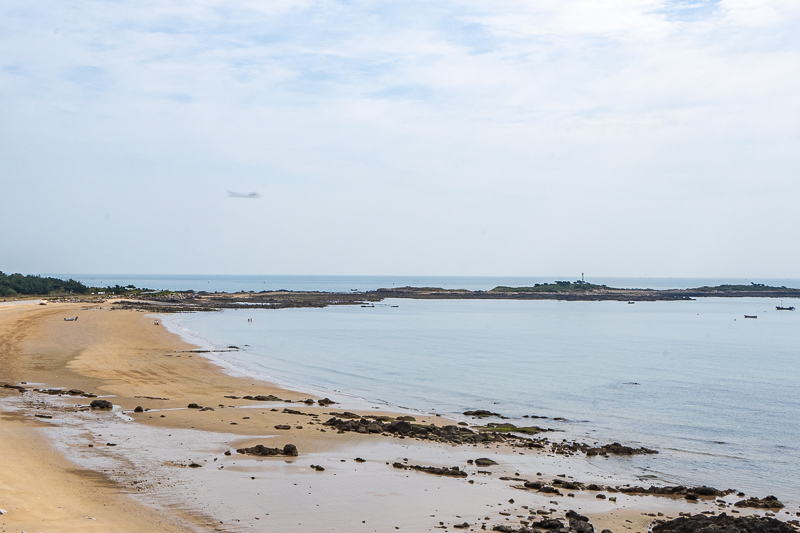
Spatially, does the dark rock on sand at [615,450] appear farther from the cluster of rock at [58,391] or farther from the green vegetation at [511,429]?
the cluster of rock at [58,391]

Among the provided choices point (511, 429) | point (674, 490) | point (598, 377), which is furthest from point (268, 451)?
point (598, 377)

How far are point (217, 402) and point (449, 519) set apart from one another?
15.6m

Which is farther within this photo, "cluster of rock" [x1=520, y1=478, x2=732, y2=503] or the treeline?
the treeline

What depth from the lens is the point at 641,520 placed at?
14109 millimetres

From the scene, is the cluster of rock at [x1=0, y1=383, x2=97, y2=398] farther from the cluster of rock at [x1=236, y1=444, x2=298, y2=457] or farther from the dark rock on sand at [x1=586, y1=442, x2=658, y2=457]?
the dark rock on sand at [x1=586, y1=442, x2=658, y2=457]

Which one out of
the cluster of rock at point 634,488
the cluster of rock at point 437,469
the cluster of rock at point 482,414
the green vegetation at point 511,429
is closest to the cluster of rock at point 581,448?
the green vegetation at point 511,429

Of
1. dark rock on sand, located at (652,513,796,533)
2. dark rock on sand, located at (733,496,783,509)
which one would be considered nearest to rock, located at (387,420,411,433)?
dark rock on sand, located at (652,513,796,533)

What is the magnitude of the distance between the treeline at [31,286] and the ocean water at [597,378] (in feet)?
162

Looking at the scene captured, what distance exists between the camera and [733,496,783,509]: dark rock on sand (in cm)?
1573

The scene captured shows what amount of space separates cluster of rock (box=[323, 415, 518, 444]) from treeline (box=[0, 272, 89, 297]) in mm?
105847

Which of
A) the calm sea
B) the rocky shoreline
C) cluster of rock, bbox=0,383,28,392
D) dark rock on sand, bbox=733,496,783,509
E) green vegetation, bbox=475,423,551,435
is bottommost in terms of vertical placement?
the calm sea

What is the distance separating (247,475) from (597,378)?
28.1 meters

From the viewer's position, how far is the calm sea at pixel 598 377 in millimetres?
21609

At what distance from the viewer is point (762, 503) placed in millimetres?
15875
